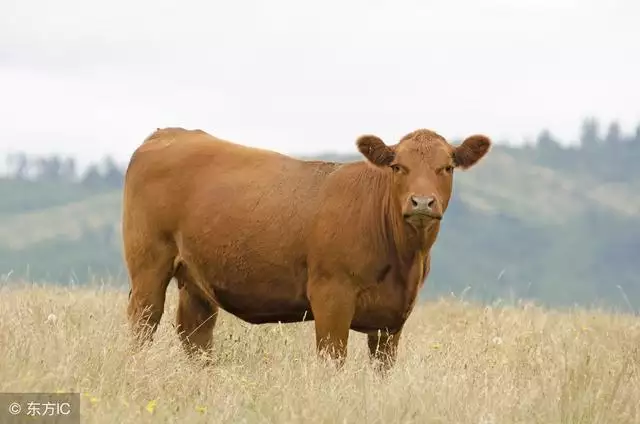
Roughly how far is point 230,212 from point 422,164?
73.9 inches

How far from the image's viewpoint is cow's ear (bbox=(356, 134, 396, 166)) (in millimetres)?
8367

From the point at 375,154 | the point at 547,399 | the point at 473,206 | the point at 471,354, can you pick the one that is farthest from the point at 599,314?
the point at 473,206

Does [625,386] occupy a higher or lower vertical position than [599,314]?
higher

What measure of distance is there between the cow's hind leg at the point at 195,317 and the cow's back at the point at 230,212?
17.8 inches

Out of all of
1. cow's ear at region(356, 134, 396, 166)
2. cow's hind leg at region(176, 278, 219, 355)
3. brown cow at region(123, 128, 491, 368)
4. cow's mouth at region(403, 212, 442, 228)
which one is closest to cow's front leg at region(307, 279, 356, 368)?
brown cow at region(123, 128, 491, 368)

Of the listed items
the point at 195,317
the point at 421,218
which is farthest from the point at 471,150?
the point at 195,317

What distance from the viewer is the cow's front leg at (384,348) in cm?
851

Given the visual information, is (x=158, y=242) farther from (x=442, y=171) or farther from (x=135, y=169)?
(x=442, y=171)

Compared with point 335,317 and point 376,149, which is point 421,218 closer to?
point 376,149

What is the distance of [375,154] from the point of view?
27.6 feet

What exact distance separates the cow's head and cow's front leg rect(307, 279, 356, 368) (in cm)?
77

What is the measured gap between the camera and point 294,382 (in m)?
7.24

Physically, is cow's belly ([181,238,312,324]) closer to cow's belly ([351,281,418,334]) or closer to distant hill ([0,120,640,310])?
cow's belly ([351,281,418,334])

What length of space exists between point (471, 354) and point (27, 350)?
4.06 metres
